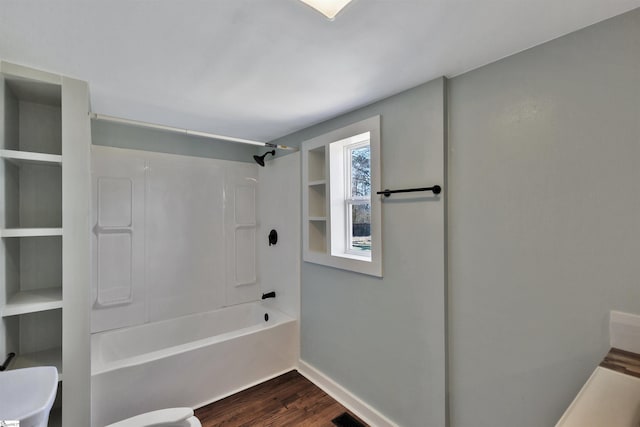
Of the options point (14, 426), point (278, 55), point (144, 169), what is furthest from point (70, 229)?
point (278, 55)

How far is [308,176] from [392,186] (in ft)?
3.06

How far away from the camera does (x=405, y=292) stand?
1774mm

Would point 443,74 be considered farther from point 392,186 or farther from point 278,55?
point 278,55

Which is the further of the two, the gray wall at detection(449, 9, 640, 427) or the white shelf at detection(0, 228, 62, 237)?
the white shelf at detection(0, 228, 62, 237)

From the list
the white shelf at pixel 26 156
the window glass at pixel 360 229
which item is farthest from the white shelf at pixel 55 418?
the window glass at pixel 360 229

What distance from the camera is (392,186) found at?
184cm

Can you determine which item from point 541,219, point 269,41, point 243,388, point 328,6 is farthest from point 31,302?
point 541,219

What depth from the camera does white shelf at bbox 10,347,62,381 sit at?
159cm

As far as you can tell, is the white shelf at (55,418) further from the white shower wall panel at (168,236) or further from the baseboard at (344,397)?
the baseboard at (344,397)

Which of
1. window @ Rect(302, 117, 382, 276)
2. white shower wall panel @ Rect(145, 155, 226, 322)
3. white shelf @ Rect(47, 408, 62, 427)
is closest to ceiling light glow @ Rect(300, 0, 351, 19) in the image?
window @ Rect(302, 117, 382, 276)

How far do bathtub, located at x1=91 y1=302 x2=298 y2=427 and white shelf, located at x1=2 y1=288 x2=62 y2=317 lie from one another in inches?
23.4

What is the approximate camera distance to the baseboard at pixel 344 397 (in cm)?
192

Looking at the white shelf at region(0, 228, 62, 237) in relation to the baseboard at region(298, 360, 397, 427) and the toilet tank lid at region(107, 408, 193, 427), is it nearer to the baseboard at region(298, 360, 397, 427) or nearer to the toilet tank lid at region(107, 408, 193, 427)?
the toilet tank lid at region(107, 408, 193, 427)

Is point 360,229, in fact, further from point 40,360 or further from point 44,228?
point 40,360
